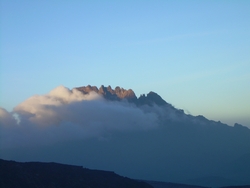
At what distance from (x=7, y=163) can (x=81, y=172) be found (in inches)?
653

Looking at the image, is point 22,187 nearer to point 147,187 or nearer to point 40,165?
point 40,165

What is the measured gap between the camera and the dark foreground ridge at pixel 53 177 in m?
73.9

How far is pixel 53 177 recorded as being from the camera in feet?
265

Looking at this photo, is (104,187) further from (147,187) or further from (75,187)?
(147,187)

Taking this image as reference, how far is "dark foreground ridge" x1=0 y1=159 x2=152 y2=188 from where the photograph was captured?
243 feet

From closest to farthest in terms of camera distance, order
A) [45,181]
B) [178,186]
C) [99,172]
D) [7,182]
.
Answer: [7,182]
[45,181]
[99,172]
[178,186]

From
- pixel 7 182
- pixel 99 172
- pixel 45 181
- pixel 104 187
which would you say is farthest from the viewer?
pixel 99 172

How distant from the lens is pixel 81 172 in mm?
90312

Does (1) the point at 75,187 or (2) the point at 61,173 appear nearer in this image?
(1) the point at 75,187

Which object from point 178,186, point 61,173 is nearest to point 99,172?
point 61,173

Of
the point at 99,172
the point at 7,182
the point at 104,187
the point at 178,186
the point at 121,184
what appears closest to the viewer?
the point at 7,182

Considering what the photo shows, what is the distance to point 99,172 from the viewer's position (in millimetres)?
95938

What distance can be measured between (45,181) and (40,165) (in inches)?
481

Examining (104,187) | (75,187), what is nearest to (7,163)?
(75,187)
